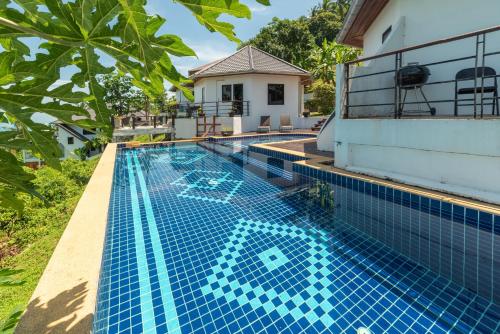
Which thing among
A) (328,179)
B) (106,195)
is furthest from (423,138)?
(106,195)

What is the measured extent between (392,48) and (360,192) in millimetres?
4412

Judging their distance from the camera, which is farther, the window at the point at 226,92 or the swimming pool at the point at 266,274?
the window at the point at 226,92

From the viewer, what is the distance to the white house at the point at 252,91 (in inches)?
830

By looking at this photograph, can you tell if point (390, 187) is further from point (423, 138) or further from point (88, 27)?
point (88, 27)

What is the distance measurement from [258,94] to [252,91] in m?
0.59

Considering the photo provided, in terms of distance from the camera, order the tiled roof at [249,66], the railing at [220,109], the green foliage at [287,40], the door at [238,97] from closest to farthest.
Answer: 1. the tiled roof at [249,66]
2. the railing at [220,109]
3. the door at [238,97]
4. the green foliage at [287,40]

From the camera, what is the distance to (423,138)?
17.9ft

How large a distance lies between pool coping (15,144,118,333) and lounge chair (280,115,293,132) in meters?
16.9

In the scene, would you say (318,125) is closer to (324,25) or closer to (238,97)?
(238,97)

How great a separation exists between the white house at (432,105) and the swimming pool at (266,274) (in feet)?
4.04

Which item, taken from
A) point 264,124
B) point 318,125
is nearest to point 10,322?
point 264,124

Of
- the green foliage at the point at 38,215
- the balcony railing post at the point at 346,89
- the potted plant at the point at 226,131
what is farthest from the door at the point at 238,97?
the balcony railing post at the point at 346,89

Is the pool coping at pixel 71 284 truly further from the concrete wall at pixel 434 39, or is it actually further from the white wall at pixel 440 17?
the white wall at pixel 440 17

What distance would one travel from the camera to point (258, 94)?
2152 centimetres
